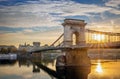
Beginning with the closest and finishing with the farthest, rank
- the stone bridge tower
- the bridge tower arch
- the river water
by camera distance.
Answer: the river water
the stone bridge tower
the bridge tower arch

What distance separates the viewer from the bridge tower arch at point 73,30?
33719mm

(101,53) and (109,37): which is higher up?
(109,37)

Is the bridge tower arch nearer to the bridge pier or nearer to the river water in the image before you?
the bridge pier

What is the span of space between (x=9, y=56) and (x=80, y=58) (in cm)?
3263

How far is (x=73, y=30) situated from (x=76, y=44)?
1.72 meters

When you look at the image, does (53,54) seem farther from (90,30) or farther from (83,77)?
(83,77)

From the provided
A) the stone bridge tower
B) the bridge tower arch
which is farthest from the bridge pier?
the bridge tower arch

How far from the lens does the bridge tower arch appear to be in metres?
33.7

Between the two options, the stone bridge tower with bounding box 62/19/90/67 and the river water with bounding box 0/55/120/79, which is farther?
the stone bridge tower with bounding box 62/19/90/67

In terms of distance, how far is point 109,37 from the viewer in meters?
30.2

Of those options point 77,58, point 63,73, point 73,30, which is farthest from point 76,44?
point 63,73

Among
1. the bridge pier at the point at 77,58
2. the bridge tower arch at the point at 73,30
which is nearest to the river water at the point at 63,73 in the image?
the bridge pier at the point at 77,58

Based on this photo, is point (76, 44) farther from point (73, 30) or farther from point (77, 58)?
point (77, 58)

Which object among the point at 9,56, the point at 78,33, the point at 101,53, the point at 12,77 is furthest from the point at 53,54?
the point at 12,77
